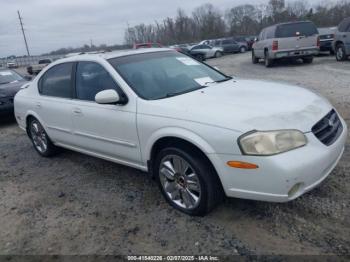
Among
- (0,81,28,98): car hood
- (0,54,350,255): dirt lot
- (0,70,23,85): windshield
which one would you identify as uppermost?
(0,70,23,85): windshield

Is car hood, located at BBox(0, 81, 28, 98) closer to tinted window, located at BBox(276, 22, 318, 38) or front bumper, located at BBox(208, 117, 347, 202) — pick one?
front bumper, located at BBox(208, 117, 347, 202)

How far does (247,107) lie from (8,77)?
29.6 ft

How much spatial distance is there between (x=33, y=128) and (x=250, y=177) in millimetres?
4139

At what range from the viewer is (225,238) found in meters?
3.01

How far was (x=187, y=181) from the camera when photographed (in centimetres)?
331

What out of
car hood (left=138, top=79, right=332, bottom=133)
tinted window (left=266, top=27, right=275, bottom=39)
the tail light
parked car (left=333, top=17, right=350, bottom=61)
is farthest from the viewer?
tinted window (left=266, top=27, right=275, bottom=39)

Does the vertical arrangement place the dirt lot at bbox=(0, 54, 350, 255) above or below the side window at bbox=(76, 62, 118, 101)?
below

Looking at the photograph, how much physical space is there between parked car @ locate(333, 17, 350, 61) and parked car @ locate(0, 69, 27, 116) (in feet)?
40.1

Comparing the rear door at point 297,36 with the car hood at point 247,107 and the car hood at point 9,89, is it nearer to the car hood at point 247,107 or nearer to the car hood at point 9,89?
the car hood at point 9,89

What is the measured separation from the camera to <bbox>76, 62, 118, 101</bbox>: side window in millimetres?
3984

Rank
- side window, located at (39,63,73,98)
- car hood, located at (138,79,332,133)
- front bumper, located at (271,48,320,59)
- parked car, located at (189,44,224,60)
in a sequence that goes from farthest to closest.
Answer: parked car, located at (189,44,224,60) → front bumper, located at (271,48,320,59) → side window, located at (39,63,73,98) → car hood, located at (138,79,332,133)

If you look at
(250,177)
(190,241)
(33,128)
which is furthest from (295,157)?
(33,128)

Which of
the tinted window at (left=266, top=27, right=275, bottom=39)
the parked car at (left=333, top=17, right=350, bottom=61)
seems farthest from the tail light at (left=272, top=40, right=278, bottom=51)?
the parked car at (left=333, top=17, right=350, bottom=61)

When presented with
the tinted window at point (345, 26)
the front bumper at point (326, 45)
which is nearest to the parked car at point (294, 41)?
the tinted window at point (345, 26)
